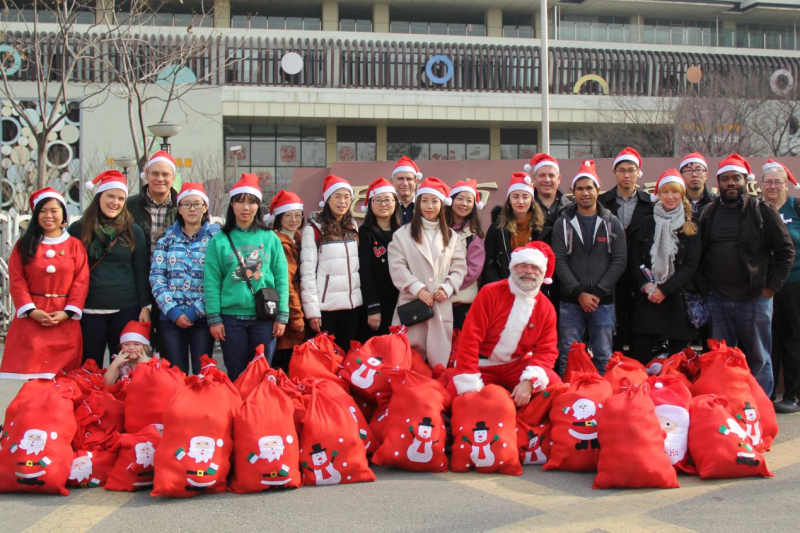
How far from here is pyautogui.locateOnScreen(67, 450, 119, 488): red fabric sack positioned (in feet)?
15.6

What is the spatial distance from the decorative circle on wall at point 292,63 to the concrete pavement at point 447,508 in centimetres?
2620

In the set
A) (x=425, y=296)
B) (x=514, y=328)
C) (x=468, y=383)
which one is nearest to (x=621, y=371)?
(x=514, y=328)

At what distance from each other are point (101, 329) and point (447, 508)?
298 centimetres

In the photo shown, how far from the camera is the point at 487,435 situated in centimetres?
494

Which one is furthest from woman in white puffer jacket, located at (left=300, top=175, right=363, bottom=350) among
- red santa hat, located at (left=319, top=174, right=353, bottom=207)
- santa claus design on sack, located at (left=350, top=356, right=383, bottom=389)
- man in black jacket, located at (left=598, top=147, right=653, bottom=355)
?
man in black jacket, located at (left=598, top=147, right=653, bottom=355)

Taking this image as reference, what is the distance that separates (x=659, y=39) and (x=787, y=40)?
659 centimetres

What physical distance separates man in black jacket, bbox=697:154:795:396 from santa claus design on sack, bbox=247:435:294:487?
146 inches

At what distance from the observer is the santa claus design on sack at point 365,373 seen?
18.0 ft

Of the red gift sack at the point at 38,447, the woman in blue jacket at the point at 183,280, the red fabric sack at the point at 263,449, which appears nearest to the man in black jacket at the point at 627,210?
the red fabric sack at the point at 263,449

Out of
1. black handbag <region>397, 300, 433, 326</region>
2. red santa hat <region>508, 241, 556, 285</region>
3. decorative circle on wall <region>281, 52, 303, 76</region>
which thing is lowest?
black handbag <region>397, 300, 433, 326</region>

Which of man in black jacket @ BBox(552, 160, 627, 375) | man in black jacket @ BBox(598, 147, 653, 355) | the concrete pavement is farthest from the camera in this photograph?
man in black jacket @ BBox(598, 147, 653, 355)

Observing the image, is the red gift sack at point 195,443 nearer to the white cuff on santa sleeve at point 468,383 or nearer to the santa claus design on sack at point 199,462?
the santa claus design on sack at point 199,462

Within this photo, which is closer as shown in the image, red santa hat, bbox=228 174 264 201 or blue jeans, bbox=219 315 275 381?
blue jeans, bbox=219 315 275 381

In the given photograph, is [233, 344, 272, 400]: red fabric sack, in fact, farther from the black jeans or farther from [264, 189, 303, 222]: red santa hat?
[264, 189, 303, 222]: red santa hat
